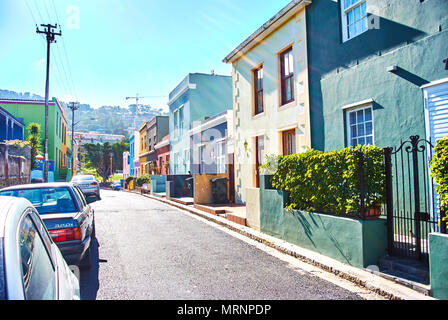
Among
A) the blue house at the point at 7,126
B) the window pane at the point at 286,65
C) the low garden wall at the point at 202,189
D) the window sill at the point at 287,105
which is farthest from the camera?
the blue house at the point at 7,126

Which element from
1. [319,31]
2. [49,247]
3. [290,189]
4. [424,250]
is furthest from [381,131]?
[49,247]

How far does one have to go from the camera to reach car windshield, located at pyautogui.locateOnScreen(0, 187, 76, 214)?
5599mm

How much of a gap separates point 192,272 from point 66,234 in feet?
6.55

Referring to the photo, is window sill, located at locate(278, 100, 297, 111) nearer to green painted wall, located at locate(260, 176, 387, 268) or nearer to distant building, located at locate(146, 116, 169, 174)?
green painted wall, located at locate(260, 176, 387, 268)

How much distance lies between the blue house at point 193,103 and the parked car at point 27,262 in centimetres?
1934

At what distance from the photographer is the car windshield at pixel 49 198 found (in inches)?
220

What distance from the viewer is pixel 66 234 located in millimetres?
4992

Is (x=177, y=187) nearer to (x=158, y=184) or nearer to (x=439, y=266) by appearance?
(x=158, y=184)

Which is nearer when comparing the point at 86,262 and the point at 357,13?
the point at 86,262

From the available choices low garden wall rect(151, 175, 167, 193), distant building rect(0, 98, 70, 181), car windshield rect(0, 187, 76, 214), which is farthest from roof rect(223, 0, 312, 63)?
distant building rect(0, 98, 70, 181)

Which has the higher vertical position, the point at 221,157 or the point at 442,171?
the point at 221,157

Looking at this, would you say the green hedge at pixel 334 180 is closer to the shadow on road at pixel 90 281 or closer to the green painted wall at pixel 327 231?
the green painted wall at pixel 327 231

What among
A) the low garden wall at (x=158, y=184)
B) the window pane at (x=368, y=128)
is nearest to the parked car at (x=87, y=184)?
the low garden wall at (x=158, y=184)

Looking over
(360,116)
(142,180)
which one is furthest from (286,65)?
(142,180)
